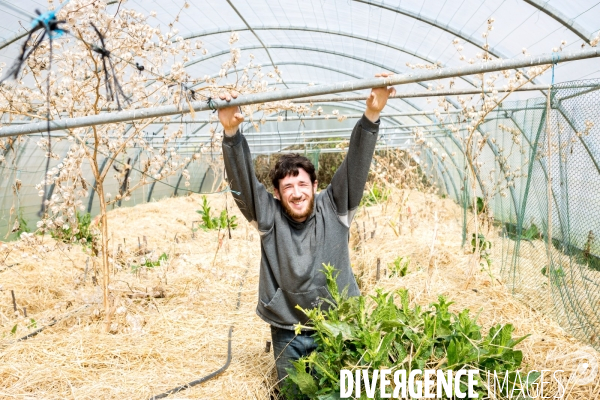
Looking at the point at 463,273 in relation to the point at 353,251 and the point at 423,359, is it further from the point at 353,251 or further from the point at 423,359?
the point at 423,359

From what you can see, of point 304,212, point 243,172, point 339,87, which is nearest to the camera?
point 339,87

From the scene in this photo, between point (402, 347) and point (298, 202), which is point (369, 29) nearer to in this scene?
point (298, 202)

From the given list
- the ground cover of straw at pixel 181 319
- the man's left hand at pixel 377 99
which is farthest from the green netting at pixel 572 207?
the man's left hand at pixel 377 99

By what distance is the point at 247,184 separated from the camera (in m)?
2.40

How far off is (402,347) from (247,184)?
3.30 feet

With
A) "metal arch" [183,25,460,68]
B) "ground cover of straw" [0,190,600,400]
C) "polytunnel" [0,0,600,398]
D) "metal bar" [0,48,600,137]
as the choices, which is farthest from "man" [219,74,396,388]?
"metal arch" [183,25,460,68]

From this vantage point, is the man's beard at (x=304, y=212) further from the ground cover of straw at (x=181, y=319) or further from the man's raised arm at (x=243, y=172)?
the ground cover of straw at (x=181, y=319)

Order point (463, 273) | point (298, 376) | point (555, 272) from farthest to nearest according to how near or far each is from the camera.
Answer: point (463, 273) → point (555, 272) → point (298, 376)

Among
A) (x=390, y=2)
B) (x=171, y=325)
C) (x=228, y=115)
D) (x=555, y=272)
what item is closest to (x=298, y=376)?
(x=228, y=115)

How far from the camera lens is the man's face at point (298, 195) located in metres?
2.48

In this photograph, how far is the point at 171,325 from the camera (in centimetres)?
390

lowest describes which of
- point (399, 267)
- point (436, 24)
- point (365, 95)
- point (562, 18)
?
point (399, 267)

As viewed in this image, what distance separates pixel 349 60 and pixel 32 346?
9.57 meters

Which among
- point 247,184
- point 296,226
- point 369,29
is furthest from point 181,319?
point 369,29
